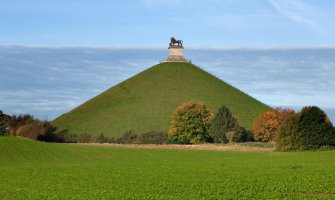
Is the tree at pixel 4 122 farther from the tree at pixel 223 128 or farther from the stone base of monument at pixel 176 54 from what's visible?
the stone base of monument at pixel 176 54

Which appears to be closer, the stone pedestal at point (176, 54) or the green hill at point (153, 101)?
the green hill at point (153, 101)

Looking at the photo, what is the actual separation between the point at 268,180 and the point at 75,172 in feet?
50.1

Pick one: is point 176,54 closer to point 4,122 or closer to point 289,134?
point 4,122

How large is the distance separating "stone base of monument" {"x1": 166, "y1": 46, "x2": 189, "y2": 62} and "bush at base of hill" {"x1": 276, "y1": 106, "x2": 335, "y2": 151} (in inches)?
3904

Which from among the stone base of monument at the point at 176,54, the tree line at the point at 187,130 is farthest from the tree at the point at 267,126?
the stone base of monument at the point at 176,54

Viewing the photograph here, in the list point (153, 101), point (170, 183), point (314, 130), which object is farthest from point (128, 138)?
point (170, 183)

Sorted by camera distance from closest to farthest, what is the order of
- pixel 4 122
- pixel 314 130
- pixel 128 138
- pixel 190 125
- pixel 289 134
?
pixel 314 130 → pixel 289 134 → pixel 4 122 → pixel 190 125 → pixel 128 138

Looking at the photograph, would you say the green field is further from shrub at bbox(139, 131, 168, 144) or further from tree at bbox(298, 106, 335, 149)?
shrub at bbox(139, 131, 168, 144)

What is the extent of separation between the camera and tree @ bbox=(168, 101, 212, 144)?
111 m

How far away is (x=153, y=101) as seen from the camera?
481 feet

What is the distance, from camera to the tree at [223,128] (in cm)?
11219

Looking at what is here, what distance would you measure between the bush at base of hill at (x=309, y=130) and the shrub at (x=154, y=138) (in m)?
41.6

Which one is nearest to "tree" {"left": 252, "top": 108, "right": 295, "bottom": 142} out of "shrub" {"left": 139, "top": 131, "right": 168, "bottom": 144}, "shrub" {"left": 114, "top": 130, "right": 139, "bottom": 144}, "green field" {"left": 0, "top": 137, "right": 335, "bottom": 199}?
"shrub" {"left": 139, "top": 131, "right": 168, "bottom": 144}

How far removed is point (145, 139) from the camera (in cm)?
11306
